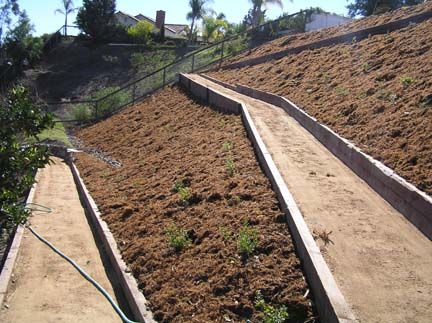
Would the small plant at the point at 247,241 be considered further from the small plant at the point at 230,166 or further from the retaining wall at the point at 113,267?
the small plant at the point at 230,166

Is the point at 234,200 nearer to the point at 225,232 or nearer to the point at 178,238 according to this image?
the point at 225,232

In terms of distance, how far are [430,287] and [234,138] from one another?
623 centimetres

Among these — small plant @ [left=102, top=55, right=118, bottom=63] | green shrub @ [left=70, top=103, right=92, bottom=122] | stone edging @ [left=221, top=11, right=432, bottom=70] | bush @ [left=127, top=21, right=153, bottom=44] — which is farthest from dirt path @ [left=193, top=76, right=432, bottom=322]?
bush @ [left=127, top=21, right=153, bottom=44]

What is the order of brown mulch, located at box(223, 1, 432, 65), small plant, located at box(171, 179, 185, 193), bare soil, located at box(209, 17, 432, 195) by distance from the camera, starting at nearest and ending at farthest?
bare soil, located at box(209, 17, 432, 195) → small plant, located at box(171, 179, 185, 193) → brown mulch, located at box(223, 1, 432, 65)

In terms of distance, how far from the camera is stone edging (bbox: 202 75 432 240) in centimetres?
598

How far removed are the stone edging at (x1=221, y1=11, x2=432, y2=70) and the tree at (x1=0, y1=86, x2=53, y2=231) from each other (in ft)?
41.5

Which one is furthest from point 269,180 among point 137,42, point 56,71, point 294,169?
point 137,42

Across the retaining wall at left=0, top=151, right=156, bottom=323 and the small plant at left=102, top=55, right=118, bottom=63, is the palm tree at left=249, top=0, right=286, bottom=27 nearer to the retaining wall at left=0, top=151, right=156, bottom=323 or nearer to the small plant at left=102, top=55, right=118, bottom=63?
the small plant at left=102, top=55, right=118, bottom=63

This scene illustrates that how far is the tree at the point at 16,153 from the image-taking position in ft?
14.6

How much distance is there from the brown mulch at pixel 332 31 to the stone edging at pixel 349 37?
57cm

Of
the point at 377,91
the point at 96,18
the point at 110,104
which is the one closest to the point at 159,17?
the point at 96,18

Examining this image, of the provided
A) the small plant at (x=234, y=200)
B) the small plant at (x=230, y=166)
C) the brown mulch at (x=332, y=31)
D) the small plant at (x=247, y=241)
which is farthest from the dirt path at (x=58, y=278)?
the brown mulch at (x=332, y=31)

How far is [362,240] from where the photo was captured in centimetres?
574

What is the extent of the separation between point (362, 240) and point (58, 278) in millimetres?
4394
